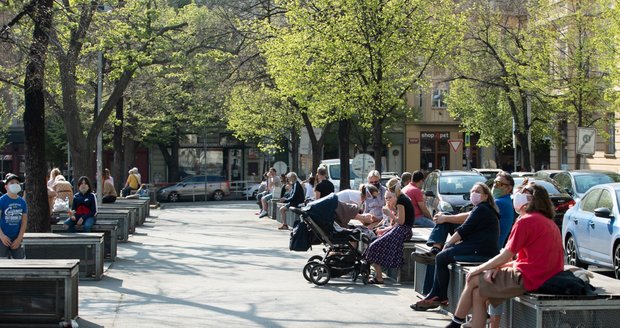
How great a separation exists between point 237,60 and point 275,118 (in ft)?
18.4

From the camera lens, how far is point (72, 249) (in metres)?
15.3

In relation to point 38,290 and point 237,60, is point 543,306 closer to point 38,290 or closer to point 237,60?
point 38,290

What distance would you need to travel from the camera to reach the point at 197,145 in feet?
224

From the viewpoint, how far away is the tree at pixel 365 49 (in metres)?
27.3

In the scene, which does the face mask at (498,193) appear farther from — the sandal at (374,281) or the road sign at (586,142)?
the road sign at (586,142)

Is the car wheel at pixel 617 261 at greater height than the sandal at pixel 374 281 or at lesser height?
greater

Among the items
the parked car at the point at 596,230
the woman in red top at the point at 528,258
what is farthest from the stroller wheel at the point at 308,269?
the woman in red top at the point at 528,258

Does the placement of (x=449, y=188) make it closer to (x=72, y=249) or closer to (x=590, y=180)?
(x=590, y=180)

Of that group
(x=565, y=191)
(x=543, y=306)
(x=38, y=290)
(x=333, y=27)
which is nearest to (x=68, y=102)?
(x=333, y=27)

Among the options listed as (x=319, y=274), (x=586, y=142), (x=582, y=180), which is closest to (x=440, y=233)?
(x=319, y=274)

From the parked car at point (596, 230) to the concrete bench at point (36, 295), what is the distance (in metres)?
8.49

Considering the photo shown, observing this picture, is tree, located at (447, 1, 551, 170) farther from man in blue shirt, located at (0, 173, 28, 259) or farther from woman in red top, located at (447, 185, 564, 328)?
woman in red top, located at (447, 185, 564, 328)

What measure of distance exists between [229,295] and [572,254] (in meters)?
6.78

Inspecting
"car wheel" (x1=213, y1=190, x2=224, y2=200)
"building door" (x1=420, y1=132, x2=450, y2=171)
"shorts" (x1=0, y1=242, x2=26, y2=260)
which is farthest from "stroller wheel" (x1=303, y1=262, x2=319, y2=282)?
"building door" (x1=420, y1=132, x2=450, y2=171)
